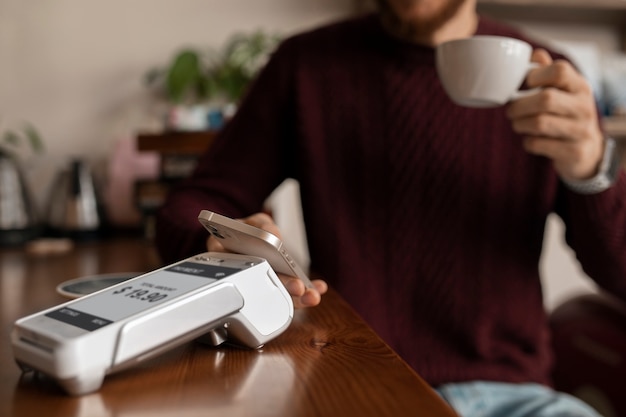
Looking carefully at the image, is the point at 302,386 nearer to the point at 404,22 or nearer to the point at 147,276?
the point at 147,276

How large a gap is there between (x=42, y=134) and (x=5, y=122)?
9 centimetres

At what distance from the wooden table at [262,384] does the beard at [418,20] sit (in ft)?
1.84

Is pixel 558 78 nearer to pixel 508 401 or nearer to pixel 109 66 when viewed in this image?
pixel 508 401

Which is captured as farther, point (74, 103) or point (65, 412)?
point (74, 103)

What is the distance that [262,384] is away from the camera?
14.8 inches

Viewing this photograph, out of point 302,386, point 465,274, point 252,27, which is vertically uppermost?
point 252,27

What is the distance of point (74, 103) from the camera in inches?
56.9

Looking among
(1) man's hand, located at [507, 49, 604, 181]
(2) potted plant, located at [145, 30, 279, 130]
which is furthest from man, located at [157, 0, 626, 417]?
(2) potted plant, located at [145, 30, 279, 130]

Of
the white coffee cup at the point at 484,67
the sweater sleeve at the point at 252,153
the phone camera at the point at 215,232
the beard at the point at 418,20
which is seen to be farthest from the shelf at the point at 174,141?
the phone camera at the point at 215,232

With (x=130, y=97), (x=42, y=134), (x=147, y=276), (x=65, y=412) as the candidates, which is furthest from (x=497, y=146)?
(x=42, y=134)

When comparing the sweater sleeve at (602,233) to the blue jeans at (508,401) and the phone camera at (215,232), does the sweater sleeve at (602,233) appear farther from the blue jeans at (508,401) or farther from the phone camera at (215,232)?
the phone camera at (215,232)

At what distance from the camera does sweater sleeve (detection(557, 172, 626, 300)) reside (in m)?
0.80

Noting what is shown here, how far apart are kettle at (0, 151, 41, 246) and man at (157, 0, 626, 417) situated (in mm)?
565

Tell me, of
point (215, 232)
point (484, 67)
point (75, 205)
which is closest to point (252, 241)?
point (215, 232)
